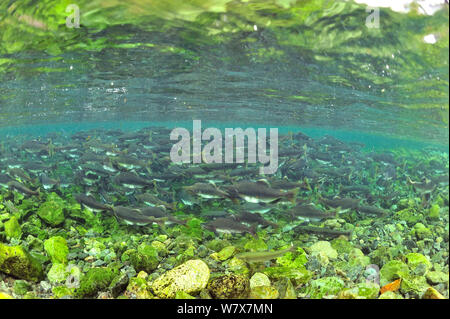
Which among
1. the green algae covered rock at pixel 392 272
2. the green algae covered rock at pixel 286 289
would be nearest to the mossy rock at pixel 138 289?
the green algae covered rock at pixel 286 289

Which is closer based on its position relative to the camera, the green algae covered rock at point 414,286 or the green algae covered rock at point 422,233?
the green algae covered rock at point 414,286

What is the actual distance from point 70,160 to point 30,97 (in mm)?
10596

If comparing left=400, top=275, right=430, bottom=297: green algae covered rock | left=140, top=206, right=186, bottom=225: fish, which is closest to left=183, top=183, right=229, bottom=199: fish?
left=140, top=206, right=186, bottom=225: fish

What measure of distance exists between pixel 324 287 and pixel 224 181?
5.49m

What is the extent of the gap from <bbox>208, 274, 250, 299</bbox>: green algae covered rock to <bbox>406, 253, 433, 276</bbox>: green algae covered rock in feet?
7.90

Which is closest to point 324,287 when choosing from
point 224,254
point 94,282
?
point 224,254

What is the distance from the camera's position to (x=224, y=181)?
8922 mm

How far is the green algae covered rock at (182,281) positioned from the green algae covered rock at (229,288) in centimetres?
18

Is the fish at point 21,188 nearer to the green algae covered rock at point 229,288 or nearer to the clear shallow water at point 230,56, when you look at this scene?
the clear shallow water at point 230,56

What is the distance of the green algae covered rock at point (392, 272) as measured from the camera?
3.94 m

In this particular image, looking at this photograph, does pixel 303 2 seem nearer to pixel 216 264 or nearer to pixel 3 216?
pixel 216 264

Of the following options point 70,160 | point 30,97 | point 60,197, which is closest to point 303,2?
point 60,197

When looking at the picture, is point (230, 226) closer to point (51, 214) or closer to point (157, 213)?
point (157, 213)
